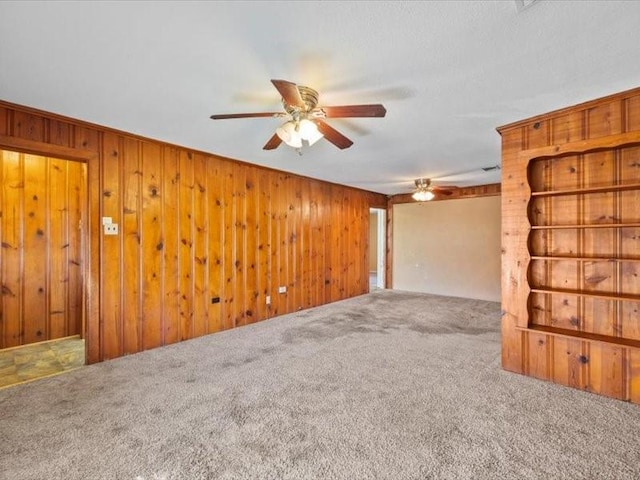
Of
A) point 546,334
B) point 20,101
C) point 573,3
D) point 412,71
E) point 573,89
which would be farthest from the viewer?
point 546,334

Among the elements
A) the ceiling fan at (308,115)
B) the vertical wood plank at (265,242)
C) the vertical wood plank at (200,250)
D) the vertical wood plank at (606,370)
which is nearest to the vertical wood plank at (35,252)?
the vertical wood plank at (200,250)

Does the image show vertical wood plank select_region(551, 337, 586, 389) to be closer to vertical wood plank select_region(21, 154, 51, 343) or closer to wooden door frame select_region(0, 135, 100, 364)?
wooden door frame select_region(0, 135, 100, 364)

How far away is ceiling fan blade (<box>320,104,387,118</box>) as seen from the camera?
183 cm

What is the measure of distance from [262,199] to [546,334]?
3.62 metres

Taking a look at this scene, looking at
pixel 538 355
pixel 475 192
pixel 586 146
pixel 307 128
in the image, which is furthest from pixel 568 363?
pixel 475 192

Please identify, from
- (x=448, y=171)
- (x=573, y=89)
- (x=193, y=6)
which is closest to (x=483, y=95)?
(x=573, y=89)

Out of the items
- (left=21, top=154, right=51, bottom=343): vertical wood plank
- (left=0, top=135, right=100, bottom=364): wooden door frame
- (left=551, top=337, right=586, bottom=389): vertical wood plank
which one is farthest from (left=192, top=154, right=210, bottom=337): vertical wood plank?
(left=551, top=337, right=586, bottom=389): vertical wood plank

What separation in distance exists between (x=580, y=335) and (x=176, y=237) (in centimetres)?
394

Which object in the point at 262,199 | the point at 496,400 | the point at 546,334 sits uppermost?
the point at 262,199

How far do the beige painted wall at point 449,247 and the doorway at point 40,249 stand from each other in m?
5.84

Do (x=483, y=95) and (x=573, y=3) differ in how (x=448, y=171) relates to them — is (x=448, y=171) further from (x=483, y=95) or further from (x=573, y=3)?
(x=573, y=3)

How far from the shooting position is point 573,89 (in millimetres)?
2146

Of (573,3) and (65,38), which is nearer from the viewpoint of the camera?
(573,3)

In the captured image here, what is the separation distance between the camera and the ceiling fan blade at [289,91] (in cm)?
159
